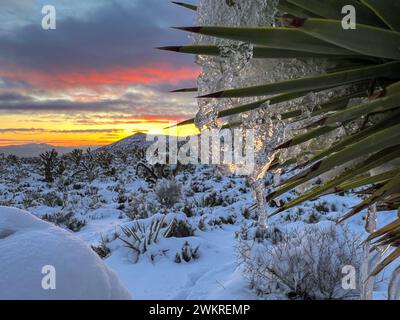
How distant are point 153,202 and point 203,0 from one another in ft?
26.0

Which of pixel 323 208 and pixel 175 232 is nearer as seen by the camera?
pixel 175 232

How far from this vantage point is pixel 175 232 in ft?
20.5

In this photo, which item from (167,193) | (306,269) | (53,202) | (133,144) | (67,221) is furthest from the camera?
(133,144)

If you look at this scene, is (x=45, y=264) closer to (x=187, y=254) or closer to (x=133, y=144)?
(x=187, y=254)

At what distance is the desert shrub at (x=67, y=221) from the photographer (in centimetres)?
766

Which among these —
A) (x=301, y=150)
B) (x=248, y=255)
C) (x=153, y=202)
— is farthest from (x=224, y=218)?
(x=301, y=150)

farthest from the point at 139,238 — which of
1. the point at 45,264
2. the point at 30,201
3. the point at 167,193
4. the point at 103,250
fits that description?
the point at 30,201

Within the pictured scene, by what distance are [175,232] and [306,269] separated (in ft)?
8.85

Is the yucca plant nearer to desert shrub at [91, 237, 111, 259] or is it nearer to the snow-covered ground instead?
the snow-covered ground

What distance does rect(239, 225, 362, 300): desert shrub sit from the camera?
3.84 metres

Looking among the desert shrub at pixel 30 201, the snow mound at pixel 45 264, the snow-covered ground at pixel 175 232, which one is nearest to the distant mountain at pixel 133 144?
the desert shrub at pixel 30 201

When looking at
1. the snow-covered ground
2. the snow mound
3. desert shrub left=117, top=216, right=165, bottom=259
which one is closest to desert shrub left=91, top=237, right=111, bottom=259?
the snow-covered ground

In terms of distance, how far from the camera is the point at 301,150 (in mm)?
1854

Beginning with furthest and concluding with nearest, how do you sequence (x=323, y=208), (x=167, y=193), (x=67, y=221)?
(x=167, y=193) < (x=323, y=208) < (x=67, y=221)
